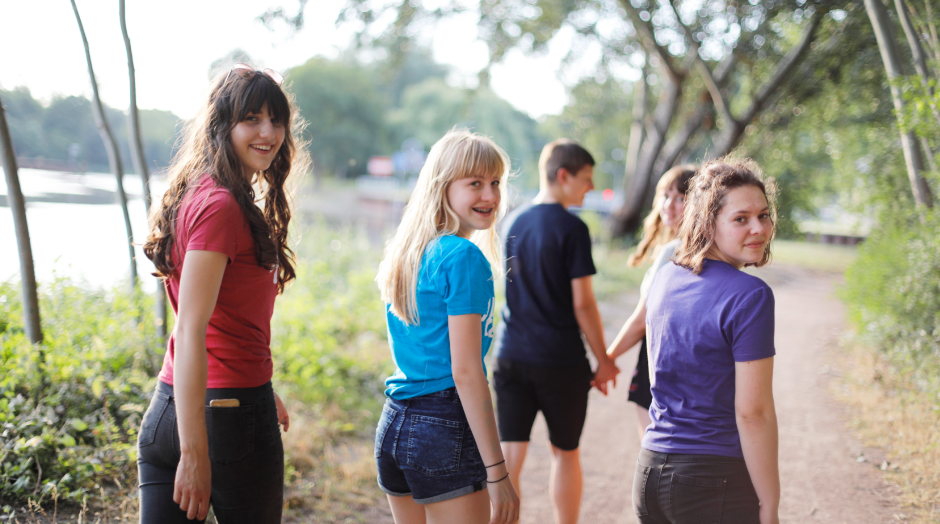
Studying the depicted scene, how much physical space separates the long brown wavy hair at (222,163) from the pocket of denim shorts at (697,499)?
1376mm

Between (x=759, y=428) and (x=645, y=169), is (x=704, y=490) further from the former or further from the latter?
(x=645, y=169)

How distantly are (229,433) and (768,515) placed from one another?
5.08 feet

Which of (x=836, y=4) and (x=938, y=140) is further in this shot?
(x=836, y=4)

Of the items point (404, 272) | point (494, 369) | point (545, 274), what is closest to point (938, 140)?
point (545, 274)

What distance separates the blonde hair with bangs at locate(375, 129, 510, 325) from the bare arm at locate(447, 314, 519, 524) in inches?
6.9

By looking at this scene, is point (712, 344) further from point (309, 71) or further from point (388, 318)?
point (309, 71)

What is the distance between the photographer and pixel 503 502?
1677mm

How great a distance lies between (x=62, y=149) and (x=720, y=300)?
20.4ft

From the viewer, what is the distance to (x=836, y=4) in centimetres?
989

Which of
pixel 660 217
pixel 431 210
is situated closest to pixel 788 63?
pixel 660 217

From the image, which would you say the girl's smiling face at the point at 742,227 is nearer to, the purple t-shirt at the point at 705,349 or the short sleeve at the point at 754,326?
the purple t-shirt at the point at 705,349

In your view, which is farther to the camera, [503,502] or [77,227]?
[77,227]

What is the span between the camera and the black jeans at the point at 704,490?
1.66m

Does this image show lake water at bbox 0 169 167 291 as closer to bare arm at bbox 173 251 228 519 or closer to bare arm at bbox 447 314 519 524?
bare arm at bbox 173 251 228 519
